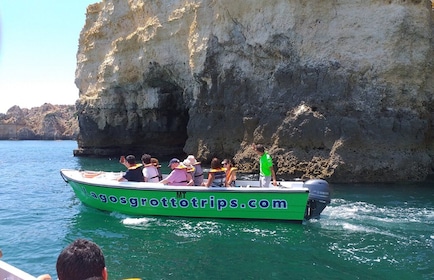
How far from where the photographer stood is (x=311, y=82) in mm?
17438

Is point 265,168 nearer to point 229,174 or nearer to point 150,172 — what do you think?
point 229,174

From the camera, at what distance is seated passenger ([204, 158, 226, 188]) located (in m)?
10.7

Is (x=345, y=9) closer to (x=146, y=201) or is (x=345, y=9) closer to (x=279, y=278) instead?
(x=146, y=201)

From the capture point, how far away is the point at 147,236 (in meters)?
9.47

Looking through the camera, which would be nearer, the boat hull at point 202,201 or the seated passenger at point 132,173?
the boat hull at point 202,201

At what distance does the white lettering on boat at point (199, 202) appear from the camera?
10.4m

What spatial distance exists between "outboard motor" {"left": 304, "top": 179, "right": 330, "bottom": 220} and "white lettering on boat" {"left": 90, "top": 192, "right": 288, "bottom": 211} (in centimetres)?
56

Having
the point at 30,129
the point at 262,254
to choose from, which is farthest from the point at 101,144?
the point at 30,129

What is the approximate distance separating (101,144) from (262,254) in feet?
85.0

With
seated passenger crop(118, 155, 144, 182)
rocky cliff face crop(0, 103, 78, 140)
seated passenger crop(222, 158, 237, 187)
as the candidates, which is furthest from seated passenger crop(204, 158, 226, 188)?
rocky cliff face crop(0, 103, 78, 140)

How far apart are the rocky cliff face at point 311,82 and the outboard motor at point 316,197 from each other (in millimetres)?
6139

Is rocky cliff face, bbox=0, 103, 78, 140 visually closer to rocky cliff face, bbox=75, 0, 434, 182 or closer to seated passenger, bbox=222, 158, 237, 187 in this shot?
rocky cliff face, bbox=75, 0, 434, 182

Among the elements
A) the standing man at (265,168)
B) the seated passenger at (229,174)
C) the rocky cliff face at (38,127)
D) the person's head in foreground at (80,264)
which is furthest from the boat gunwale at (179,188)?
the rocky cliff face at (38,127)

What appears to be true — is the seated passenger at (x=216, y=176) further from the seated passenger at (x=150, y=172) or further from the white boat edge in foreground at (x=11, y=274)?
the white boat edge in foreground at (x=11, y=274)
